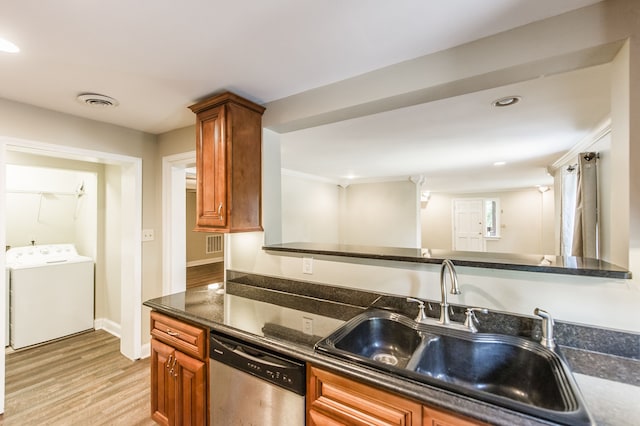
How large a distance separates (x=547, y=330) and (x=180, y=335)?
5.96 ft

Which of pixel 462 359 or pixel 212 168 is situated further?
pixel 212 168

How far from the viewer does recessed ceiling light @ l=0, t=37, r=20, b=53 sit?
139 centimetres

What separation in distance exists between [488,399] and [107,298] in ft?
14.0

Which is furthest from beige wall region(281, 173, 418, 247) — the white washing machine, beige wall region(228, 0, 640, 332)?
beige wall region(228, 0, 640, 332)


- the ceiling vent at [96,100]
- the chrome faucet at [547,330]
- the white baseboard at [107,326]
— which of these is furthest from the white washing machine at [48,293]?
the chrome faucet at [547,330]

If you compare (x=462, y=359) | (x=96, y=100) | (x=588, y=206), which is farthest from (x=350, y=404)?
(x=588, y=206)

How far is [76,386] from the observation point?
2.42m

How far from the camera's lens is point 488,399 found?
85cm

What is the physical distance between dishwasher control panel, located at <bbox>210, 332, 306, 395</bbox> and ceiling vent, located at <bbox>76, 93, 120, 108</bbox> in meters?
1.84

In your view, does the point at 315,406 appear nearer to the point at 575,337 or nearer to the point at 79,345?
the point at 575,337

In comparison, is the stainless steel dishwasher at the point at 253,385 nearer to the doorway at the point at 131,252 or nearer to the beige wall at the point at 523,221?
the doorway at the point at 131,252

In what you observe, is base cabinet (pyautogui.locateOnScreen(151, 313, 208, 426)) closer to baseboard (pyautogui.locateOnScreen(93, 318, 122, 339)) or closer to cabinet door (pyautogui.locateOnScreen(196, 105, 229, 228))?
cabinet door (pyautogui.locateOnScreen(196, 105, 229, 228))

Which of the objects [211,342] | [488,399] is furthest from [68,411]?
[488,399]

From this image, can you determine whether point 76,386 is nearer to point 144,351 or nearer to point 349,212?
point 144,351
